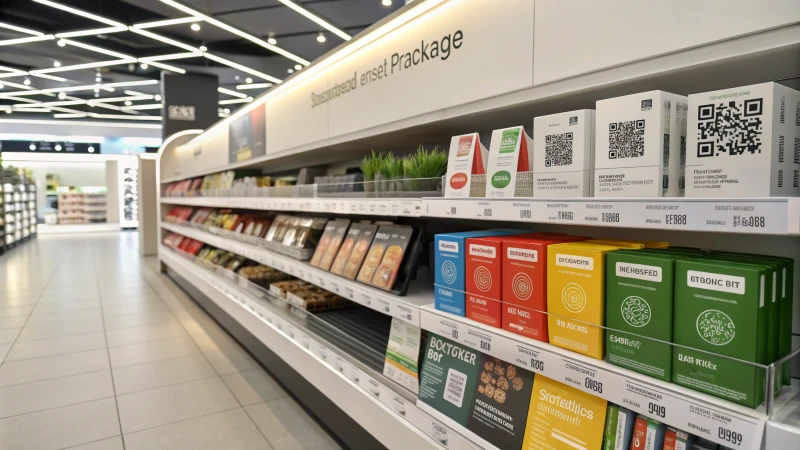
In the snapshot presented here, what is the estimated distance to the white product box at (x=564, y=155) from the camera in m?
1.25

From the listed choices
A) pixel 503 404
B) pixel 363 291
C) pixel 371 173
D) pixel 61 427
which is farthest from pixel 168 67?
pixel 503 404

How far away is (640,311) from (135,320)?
5145 millimetres

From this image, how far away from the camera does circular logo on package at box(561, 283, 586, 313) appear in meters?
1.24

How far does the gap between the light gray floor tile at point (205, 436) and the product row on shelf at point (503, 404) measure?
25.8 inches

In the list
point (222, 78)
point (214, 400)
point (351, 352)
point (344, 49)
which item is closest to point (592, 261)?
point (351, 352)

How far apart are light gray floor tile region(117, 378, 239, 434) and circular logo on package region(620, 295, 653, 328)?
250 cm

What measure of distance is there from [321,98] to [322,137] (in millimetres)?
253

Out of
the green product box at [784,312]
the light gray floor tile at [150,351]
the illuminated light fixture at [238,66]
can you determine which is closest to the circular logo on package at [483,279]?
the green product box at [784,312]

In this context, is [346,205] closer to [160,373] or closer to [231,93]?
[160,373]

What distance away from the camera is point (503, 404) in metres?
1.48

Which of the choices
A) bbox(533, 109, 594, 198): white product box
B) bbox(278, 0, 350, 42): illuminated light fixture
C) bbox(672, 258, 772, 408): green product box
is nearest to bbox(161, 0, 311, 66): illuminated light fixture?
bbox(278, 0, 350, 42): illuminated light fixture

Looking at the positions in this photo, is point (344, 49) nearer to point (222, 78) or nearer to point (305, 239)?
point (305, 239)

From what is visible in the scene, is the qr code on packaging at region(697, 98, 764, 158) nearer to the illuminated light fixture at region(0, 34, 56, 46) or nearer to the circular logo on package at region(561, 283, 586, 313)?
the circular logo on package at region(561, 283, 586, 313)

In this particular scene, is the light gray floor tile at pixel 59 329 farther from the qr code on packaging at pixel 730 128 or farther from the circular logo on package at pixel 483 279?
the qr code on packaging at pixel 730 128
